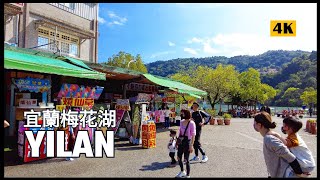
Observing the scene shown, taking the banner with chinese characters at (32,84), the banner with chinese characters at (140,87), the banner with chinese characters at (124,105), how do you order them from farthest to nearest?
the banner with chinese characters at (140,87) < the banner with chinese characters at (124,105) < the banner with chinese characters at (32,84)

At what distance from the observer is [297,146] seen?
3484 millimetres

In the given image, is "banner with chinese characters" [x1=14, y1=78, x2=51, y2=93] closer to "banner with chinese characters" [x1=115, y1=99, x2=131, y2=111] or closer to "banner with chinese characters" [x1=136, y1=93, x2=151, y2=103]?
"banner with chinese characters" [x1=115, y1=99, x2=131, y2=111]

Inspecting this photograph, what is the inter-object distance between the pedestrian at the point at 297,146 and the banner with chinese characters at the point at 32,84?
6.50m

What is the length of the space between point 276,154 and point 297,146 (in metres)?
0.37

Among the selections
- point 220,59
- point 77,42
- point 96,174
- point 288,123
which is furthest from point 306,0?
point 220,59

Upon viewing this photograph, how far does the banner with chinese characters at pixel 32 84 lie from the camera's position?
23.6 ft

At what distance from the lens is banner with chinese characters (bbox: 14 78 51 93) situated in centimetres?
720

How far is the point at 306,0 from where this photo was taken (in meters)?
4.14

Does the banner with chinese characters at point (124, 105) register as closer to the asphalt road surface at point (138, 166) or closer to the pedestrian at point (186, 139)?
the asphalt road surface at point (138, 166)

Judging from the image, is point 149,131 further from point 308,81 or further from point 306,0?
point 308,81

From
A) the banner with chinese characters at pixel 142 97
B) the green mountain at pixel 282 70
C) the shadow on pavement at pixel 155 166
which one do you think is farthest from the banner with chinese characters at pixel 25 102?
the green mountain at pixel 282 70

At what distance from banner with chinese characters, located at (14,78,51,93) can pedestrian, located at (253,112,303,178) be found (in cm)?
627

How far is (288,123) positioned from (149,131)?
639 centimetres

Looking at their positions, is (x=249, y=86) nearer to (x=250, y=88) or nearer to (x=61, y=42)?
(x=250, y=88)
